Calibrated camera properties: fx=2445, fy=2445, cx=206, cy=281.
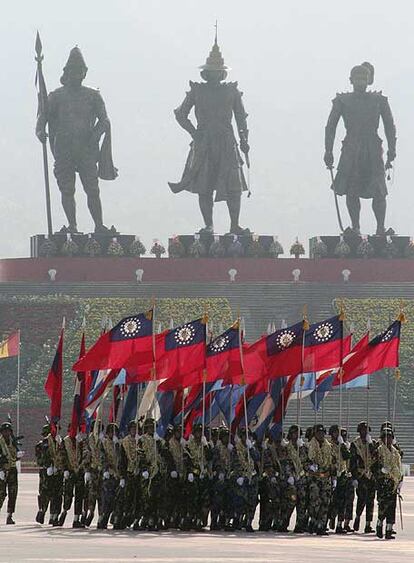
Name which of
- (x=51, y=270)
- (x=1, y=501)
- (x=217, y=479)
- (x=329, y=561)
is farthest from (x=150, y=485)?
(x=51, y=270)

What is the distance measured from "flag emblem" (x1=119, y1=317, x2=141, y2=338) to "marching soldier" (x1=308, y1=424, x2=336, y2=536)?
2.13m

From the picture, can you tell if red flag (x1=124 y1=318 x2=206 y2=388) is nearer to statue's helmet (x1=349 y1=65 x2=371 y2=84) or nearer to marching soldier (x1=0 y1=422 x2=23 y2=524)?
marching soldier (x1=0 y1=422 x2=23 y2=524)

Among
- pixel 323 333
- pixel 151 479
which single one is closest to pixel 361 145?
pixel 323 333

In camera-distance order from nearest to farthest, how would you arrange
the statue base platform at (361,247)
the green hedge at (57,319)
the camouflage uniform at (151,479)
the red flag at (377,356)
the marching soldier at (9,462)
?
the camouflage uniform at (151,479) < the marching soldier at (9,462) < the red flag at (377,356) < the green hedge at (57,319) < the statue base platform at (361,247)

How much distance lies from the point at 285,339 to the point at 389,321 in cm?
1991

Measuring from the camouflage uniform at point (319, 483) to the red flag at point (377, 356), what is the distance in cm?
125

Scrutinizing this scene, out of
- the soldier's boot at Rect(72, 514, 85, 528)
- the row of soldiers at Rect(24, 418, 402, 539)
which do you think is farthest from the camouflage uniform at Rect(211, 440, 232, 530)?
the soldier's boot at Rect(72, 514, 85, 528)

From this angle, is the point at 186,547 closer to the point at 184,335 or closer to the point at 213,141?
the point at 184,335

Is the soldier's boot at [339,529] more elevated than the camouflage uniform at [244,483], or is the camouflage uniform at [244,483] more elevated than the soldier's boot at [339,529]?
the camouflage uniform at [244,483]

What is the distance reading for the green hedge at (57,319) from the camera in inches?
1709

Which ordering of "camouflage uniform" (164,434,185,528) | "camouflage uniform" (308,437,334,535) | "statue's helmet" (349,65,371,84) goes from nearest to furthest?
"camouflage uniform" (308,437,334,535) → "camouflage uniform" (164,434,185,528) → "statue's helmet" (349,65,371,84)

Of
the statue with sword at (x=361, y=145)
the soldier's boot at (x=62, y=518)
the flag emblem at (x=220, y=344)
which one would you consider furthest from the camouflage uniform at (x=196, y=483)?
the statue with sword at (x=361, y=145)

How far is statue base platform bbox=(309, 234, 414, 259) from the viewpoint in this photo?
50.9 m

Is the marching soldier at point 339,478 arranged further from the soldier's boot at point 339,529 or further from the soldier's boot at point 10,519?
the soldier's boot at point 10,519
